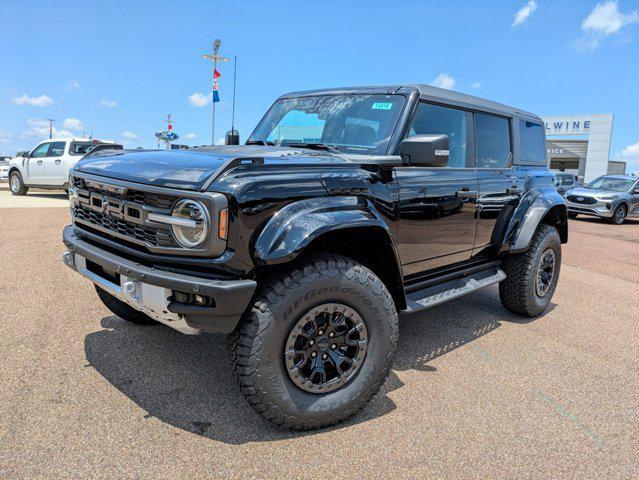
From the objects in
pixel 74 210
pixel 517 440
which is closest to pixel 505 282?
pixel 517 440

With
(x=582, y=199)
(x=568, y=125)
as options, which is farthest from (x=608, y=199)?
(x=568, y=125)

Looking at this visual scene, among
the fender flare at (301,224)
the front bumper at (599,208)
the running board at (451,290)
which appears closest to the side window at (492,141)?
the running board at (451,290)

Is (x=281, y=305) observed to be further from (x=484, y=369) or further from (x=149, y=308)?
(x=484, y=369)

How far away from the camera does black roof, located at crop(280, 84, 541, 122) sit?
340cm

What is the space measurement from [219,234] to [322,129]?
1667 millimetres

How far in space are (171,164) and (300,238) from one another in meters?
0.81

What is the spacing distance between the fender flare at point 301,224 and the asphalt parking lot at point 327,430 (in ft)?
3.17

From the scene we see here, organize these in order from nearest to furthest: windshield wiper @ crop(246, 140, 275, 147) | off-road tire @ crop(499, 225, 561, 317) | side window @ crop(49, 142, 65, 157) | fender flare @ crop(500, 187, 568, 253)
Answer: windshield wiper @ crop(246, 140, 275, 147) < fender flare @ crop(500, 187, 568, 253) < off-road tire @ crop(499, 225, 561, 317) < side window @ crop(49, 142, 65, 157)

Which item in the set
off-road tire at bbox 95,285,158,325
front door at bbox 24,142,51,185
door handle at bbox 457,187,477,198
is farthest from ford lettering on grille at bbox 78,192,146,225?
front door at bbox 24,142,51,185

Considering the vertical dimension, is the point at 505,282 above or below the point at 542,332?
above

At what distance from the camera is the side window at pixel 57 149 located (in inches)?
543

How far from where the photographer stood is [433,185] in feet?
10.9

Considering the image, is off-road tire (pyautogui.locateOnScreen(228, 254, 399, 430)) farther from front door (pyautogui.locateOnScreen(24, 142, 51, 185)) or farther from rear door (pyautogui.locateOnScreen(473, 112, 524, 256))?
front door (pyautogui.locateOnScreen(24, 142, 51, 185))

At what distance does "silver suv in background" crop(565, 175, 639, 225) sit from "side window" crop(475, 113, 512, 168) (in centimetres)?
1161
